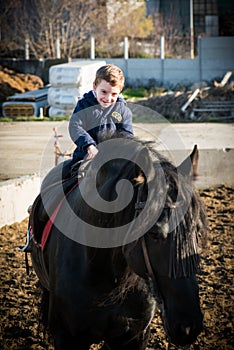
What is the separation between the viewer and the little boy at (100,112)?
365 cm

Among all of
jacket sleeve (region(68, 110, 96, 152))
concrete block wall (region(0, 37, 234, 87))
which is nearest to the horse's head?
jacket sleeve (region(68, 110, 96, 152))

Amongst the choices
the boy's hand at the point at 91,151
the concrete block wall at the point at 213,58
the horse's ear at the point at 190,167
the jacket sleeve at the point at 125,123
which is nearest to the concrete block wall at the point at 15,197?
the jacket sleeve at the point at 125,123

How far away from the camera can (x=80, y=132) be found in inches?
144

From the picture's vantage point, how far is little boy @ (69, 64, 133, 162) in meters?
3.65

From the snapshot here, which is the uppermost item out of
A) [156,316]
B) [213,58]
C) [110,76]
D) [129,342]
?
[213,58]

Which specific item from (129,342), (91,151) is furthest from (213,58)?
(129,342)

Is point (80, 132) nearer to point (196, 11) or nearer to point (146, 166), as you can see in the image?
point (146, 166)

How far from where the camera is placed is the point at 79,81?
18344 millimetres

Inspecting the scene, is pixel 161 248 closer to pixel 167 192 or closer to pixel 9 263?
pixel 167 192

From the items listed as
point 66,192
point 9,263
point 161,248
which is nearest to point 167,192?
point 161,248

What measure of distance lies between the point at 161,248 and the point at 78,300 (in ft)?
2.62

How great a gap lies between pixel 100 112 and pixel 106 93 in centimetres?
14

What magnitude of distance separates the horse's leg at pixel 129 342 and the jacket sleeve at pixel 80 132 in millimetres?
1146

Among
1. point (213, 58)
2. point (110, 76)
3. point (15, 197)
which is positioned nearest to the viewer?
point (110, 76)
